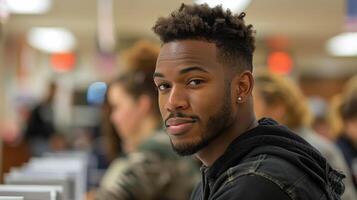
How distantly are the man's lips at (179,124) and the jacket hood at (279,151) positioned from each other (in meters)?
0.11

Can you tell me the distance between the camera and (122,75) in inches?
138

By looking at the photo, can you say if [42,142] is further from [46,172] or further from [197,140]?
[197,140]

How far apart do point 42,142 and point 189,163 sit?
638 centimetres

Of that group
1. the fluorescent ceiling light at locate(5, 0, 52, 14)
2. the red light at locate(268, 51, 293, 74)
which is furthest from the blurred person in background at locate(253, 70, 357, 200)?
the red light at locate(268, 51, 293, 74)

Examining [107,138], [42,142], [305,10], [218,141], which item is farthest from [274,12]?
[218,141]

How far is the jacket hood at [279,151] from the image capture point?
63.1 inches

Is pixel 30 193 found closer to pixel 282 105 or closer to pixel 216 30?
pixel 216 30

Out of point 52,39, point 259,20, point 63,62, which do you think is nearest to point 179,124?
point 259,20

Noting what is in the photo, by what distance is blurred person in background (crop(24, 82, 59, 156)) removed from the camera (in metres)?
8.69

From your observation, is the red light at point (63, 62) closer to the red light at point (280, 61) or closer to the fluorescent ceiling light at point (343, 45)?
the red light at point (280, 61)

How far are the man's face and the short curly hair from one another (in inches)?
0.9

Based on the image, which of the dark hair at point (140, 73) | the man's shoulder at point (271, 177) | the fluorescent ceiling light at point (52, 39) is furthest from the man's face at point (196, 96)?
the fluorescent ceiling light at point (52, 39)

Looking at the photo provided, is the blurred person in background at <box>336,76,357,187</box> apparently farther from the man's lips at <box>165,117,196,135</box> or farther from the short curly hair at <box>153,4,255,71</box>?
the man's lips at <box>165,117,196,135</box>

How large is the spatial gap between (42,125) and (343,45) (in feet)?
30.1
